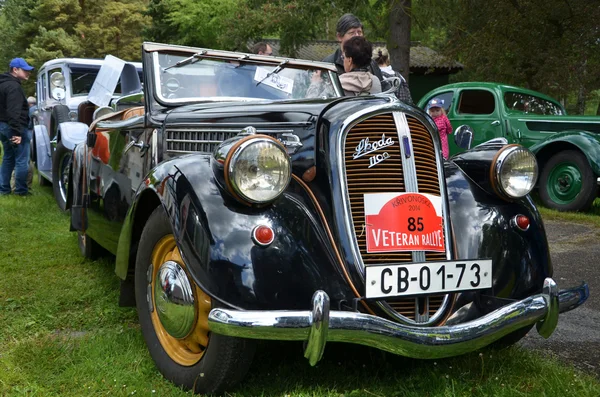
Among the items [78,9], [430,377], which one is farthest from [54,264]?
[78,9]

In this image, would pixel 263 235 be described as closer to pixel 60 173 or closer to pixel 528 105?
pixel 60 173

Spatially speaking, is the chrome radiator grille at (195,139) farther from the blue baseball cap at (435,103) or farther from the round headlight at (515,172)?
the blue baseball cap at (435,103)

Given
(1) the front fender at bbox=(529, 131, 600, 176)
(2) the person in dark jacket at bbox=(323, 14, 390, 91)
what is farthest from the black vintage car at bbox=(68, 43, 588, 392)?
(1) the front fender at bbox=(529, 131, 600, 176)

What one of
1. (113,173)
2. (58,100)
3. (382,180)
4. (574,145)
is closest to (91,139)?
(113,173)

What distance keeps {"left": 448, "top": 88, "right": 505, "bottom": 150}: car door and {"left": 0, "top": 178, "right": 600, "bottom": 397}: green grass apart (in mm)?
6049

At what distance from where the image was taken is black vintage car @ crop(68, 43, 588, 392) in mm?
2145

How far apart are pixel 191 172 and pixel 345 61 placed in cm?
204

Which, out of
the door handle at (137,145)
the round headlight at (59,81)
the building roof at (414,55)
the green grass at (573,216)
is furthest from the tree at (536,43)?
the door handle at (137,145)

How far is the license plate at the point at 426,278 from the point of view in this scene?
2.21m

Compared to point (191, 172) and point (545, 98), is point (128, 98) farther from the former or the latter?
point (545, 98)

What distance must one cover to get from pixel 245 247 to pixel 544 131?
7.02 meters

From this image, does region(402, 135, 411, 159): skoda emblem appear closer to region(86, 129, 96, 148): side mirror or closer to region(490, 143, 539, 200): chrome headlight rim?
region(490, 143, 539, 200): chrome headlight rim

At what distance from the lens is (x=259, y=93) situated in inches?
144

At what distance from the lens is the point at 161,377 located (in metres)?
2.53
